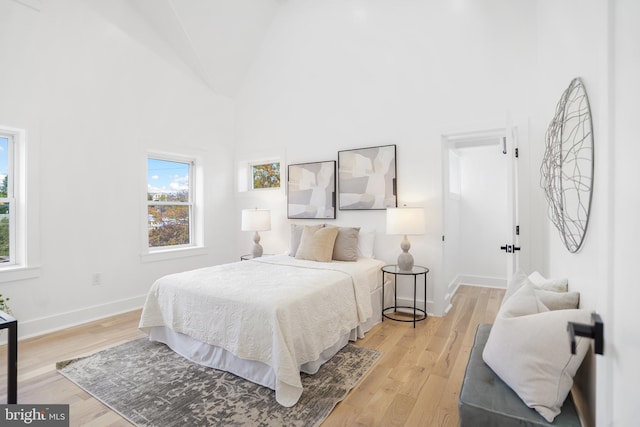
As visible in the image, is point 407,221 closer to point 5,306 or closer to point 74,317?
point 74,317

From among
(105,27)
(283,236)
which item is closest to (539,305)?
(283,236)

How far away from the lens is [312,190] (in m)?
4.36

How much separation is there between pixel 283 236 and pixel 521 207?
9.83 feet

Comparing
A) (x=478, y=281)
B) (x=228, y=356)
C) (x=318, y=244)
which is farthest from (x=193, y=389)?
(x=478, y=281)

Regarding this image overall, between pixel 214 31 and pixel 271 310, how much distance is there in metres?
3.87

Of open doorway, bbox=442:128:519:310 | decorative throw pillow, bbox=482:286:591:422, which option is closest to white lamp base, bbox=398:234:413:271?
open doorway, bbox=442:128:519:310

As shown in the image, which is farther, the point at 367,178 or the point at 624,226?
the point at 367,178

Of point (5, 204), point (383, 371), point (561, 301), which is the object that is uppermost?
point (5, 204)

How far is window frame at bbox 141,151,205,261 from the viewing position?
4.02 meters

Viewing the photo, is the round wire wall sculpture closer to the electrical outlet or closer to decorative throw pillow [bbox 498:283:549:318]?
decorative throw pillow [bbox 498:283:549:318]

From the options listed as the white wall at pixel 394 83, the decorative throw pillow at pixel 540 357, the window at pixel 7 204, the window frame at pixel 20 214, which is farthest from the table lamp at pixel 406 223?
the window at pixel 7 204

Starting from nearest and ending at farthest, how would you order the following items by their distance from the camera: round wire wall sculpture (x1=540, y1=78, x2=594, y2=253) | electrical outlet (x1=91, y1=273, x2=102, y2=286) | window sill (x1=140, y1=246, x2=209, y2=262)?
1. round wire wall sculpture (x1=540, y1=78, x2=594, y2=253)
2. electrical outlet (x1=91, y1=273, x2=102, y2=286)
3. window sill (x1=140, y1=246, x2=209, y2=262)

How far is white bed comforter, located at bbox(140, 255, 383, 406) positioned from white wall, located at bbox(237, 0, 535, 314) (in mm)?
1241

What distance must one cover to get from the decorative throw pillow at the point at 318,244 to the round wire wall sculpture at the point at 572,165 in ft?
6.90
